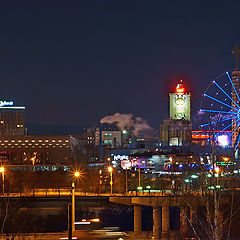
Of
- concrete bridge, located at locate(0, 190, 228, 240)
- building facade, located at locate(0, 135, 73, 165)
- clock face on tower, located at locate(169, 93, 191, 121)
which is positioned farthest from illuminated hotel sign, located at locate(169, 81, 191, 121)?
concrete bridge, located at locate(0, 190, 228, 240)

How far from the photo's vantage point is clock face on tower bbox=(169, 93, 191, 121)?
165 m

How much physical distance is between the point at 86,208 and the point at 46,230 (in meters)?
7.05

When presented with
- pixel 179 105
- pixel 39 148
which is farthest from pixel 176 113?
pixel 39 148

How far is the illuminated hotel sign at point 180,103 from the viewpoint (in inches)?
6506

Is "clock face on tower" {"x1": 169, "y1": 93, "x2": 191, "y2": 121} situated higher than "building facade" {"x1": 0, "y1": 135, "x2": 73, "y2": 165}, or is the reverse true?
"clock face on tower" {"x1": 169, "y1": 93, "x2": 191, "y2": 121}

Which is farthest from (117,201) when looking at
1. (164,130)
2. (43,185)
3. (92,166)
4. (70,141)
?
(164,130)

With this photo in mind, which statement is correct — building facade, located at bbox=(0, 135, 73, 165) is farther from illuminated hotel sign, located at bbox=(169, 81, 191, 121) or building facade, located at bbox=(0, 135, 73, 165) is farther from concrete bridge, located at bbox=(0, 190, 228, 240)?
illuminated hotel sign, located at bbox=(169, 81, 191, 121)

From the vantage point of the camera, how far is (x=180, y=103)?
166 m

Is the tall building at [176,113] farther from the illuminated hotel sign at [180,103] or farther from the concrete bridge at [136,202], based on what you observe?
the concrete bridge at [136,202]

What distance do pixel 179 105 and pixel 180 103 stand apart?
0.95 metres

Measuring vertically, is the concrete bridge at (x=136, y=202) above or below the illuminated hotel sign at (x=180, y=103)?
below

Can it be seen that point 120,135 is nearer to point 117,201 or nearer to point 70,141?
point 70,141

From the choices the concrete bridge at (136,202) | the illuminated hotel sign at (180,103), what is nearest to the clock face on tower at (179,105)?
the illuminated hotel sign at (180,103)

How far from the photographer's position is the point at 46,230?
42969 millimetres
